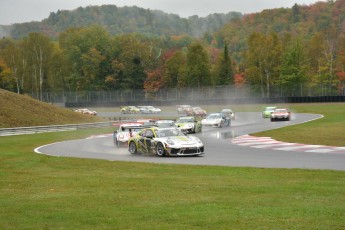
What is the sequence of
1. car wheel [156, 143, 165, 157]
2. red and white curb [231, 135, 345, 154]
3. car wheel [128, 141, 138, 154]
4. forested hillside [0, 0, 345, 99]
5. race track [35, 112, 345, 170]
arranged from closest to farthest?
race track [35, 112, 345, 170], car wheel [156, 143, 165, 157], red and white curb [231, 135, 345, 154], car wheel [128, 141, 138, 154], forested hillside [0, 0, 345, 99]

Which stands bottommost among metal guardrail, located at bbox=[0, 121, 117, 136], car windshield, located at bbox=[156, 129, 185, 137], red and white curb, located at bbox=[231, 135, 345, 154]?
metal guardrail, located at bbox=[0, 121, 117, 136]

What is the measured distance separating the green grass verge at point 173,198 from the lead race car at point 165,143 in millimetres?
4864

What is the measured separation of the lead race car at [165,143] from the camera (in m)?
22.0

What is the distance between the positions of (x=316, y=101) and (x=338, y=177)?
6424 cm

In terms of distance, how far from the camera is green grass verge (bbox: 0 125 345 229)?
26.1ft

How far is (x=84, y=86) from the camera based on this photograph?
126m

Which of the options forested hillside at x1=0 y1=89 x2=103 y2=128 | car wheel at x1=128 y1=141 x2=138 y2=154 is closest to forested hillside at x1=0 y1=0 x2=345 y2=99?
forested hillside at x1=0 y1=89 x2=103 y2=128

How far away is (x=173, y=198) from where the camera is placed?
10.4m

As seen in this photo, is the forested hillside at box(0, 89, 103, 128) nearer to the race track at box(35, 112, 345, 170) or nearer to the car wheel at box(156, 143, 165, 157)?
the race track at box(35, 112, 345, 170)

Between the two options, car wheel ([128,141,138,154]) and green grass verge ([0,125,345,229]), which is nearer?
green grass verge ([0,125,345,229])

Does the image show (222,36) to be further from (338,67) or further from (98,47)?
(338,67)

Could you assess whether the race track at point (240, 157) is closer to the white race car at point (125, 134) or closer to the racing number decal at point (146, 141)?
the racing number decal at point (146, 141)

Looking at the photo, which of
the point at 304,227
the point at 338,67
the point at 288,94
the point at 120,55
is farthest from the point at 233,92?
the point at 304,227

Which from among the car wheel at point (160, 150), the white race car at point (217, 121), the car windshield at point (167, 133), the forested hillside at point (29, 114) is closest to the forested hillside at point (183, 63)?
the forested hillside at point (29, 114)
